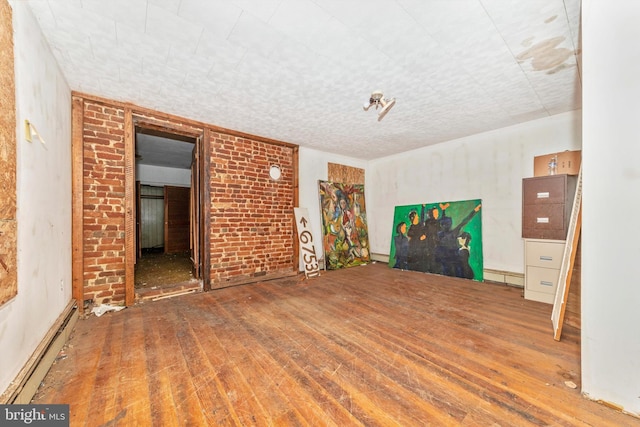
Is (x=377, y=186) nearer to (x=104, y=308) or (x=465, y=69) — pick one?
(x=465, y=69)

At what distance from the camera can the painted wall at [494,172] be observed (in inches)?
145

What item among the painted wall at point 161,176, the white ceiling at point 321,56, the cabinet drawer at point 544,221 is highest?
the white ceiling at point 321,56

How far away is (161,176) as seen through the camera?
7398mm

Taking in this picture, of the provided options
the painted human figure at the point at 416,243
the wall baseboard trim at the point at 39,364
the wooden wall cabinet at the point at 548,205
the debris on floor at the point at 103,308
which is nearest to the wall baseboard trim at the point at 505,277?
the wooden wall cabinet at the point at 548,205

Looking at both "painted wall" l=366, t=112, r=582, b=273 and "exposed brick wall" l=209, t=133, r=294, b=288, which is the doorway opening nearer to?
"exposed brick wall" l=209, t=133, r=294, b=288

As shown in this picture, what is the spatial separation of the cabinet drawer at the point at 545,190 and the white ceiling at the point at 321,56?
103cm

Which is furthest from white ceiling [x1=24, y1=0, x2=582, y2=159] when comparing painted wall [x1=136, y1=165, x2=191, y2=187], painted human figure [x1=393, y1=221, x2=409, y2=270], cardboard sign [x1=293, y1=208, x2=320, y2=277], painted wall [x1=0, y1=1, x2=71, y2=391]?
painted wall [x1=136, y1=165, x2=191, y2=187]

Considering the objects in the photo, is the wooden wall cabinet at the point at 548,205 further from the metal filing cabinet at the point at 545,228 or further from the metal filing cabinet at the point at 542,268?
the metal filing cabinet at the point at 542,268

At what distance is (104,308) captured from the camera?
2906 millimetres

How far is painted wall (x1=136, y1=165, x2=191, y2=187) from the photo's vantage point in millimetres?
7089

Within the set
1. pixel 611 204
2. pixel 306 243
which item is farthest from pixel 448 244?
pixel 611 204

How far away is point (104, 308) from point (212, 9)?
343cm

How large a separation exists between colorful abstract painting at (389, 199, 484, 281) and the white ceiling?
1810mm

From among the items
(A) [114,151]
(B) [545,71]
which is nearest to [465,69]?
(B) [545,71]
